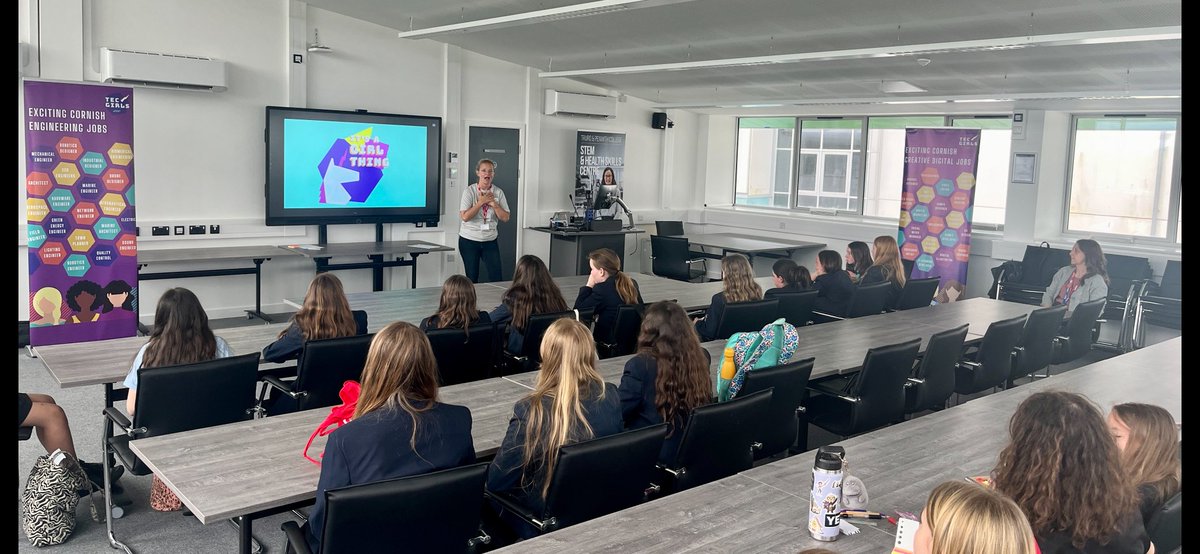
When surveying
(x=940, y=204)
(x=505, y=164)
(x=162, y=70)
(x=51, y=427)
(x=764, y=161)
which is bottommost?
(x=51, y=427)

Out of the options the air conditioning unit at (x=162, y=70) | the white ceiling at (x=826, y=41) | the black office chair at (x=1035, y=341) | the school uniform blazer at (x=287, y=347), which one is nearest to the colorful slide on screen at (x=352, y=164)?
the air conditioning unit at (x=162, y=70)

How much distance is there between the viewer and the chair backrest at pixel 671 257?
10.2m

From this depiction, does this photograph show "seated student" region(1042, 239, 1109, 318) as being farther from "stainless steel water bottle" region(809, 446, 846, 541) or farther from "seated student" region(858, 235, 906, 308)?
"stainless steel water bottle" region(809, 446, 846, 541)

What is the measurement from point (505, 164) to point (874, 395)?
6.92m

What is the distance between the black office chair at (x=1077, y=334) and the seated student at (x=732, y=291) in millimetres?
2169

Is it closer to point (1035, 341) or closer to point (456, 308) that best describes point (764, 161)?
point (1035, 341)

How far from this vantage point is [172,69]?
764cm

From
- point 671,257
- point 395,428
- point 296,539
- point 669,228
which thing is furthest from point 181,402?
point 669,228

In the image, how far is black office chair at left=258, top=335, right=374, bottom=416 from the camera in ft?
13.1

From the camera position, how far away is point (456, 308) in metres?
4.70

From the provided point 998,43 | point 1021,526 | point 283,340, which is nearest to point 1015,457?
point 1021,526

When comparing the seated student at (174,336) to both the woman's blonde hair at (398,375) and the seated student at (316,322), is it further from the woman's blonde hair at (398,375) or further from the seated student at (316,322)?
the woman's blonde hair at (398,375)

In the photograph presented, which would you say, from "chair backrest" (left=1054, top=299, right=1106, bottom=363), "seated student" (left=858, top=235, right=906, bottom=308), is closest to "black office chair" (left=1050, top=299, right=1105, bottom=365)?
"chair backrest" (left=1054, top=299, right=1106, bottom=363)

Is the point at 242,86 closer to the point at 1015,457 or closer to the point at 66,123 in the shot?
the point at 66,123
